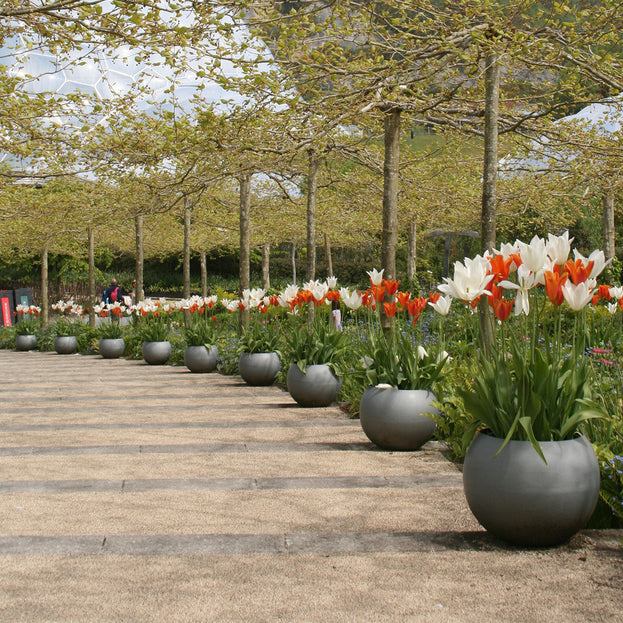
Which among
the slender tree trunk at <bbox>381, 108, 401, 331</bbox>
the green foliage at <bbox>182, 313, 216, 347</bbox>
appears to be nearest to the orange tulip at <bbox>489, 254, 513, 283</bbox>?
the slender tree trunk at <bbox>381, 108, 401, 331</bbox>

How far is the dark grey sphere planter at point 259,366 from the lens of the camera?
931cm

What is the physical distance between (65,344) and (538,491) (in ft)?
51.6

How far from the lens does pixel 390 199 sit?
7816 mm

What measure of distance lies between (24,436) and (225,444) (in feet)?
6.35

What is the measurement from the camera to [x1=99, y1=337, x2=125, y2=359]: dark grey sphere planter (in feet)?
50.6

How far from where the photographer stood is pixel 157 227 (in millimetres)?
23875

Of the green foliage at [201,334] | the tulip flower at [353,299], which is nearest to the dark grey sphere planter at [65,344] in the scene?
the green foliage at [201,334]

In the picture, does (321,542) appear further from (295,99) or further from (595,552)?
(295,99)

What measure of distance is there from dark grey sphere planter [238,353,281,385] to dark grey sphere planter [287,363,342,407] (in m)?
1.95

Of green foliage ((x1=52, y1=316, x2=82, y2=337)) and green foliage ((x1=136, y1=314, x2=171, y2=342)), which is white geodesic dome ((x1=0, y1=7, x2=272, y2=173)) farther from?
green foliage ((x1=52, y1=316, x2=82, y2=337))

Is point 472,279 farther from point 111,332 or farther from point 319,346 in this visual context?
point 111,332


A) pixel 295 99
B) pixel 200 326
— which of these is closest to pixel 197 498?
pixel 295 99

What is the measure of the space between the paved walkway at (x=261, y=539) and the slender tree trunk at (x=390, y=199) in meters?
2.18

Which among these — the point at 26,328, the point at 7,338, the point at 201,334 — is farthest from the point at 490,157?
the point at 7,338
